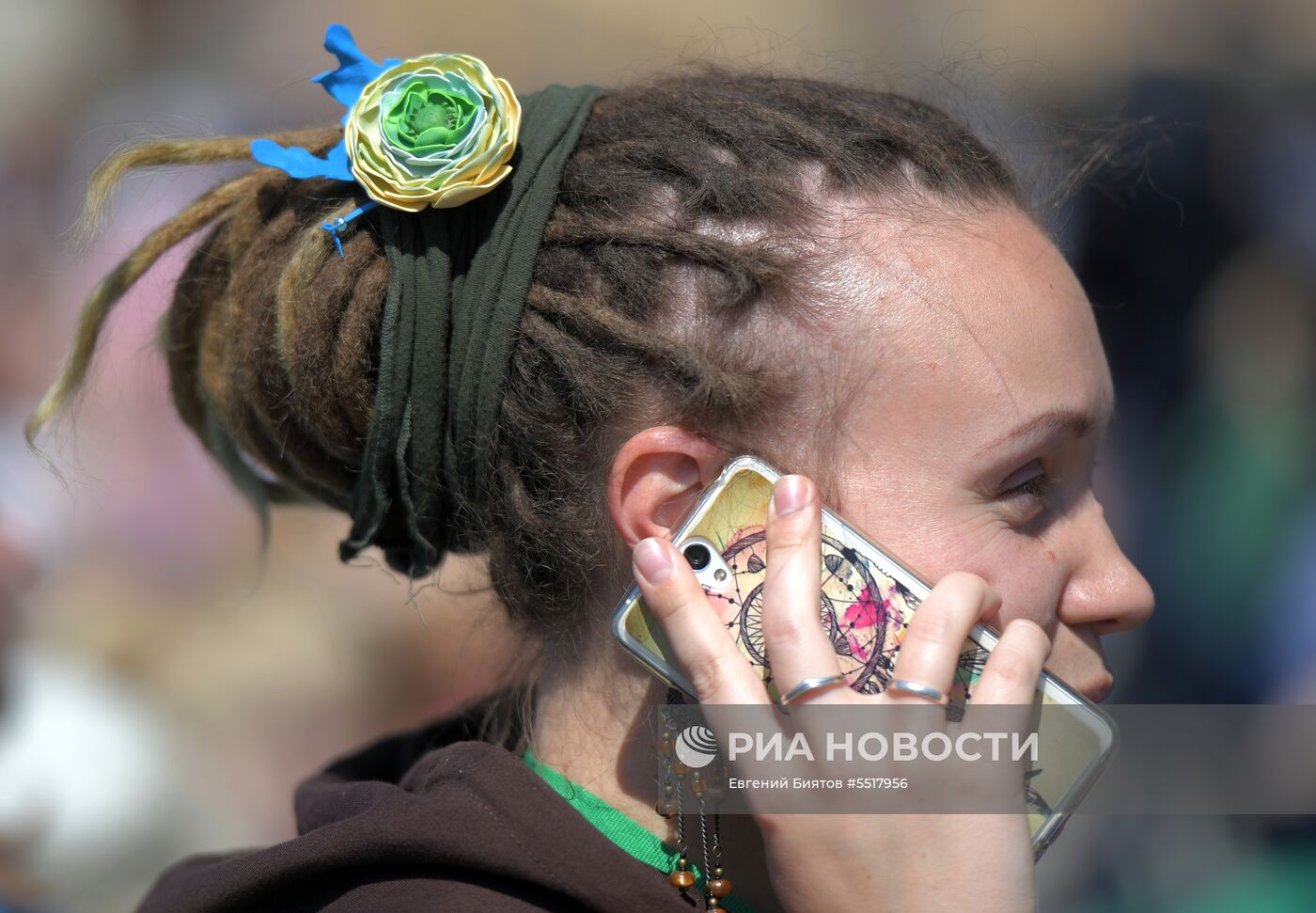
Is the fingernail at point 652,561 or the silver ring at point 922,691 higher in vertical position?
the fingernail at point 652,561

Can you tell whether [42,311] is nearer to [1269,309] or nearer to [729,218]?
[729,218]

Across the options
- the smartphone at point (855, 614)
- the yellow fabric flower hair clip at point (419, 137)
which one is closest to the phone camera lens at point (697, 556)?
the smartphone at point (855, 614)

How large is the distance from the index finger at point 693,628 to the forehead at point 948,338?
0.29 m

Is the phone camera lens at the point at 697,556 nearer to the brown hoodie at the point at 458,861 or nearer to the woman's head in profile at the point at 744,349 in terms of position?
the woman's head in profile at the point at 744,349

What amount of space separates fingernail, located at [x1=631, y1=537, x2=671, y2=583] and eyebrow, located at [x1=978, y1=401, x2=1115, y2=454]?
404 millimetres

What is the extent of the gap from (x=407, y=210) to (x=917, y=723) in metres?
0.91

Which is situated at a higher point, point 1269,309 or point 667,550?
point 667,550

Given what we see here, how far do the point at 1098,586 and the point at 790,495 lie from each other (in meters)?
0.45

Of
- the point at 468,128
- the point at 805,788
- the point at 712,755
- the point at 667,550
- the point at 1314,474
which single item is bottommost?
the point at 1314,474

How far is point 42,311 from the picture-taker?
365 cm

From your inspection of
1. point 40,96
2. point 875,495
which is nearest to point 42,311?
point 40,96

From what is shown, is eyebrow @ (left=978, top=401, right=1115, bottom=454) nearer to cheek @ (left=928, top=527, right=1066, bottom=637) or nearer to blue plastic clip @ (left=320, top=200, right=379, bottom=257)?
cheek @ (left=928, top=527, right=1066, bottom=637)

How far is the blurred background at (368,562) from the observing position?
9.80ft

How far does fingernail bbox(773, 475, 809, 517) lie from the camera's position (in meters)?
1.25
